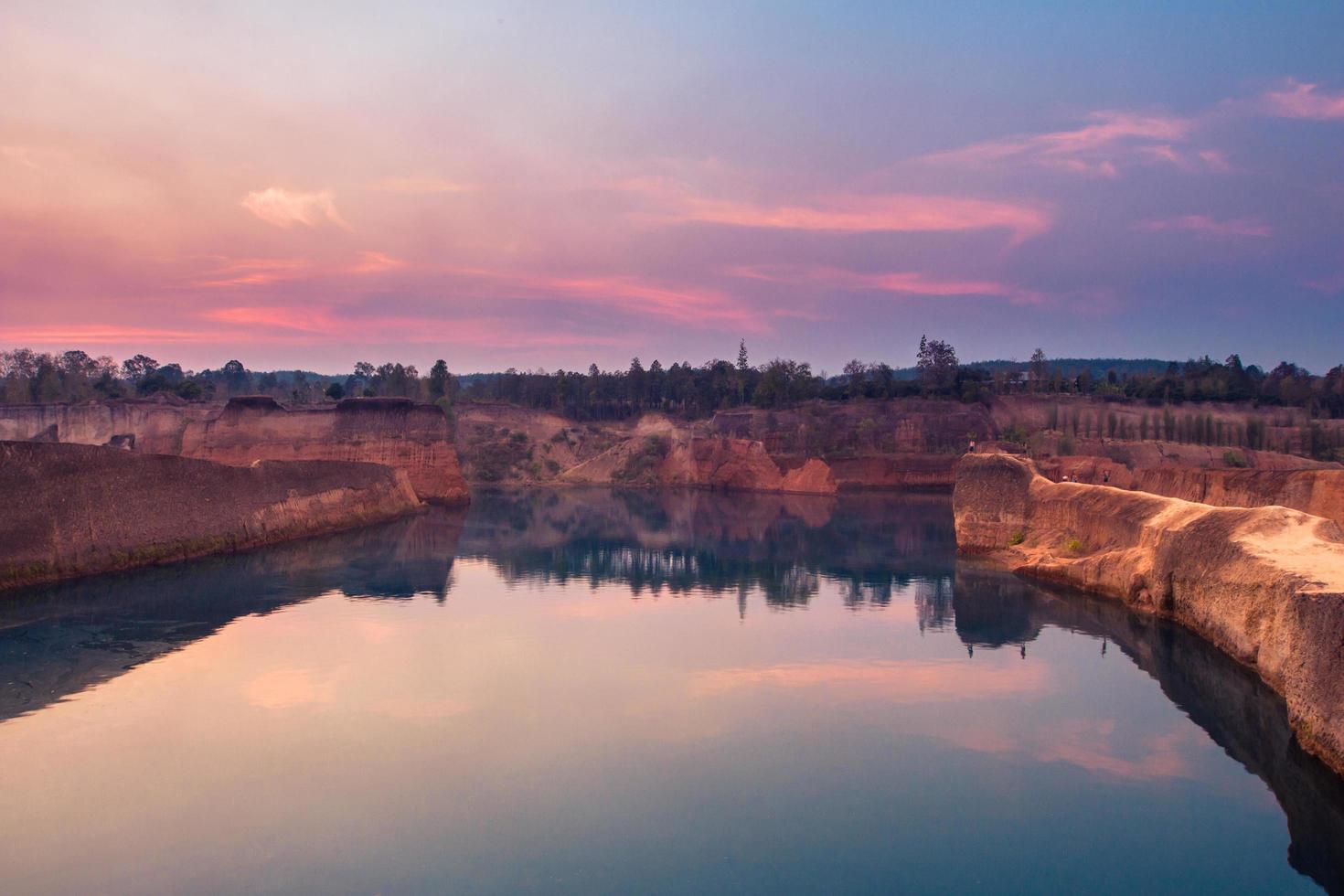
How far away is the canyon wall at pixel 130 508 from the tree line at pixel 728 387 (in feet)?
169

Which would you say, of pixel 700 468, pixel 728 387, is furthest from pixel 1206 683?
pixel 728 387

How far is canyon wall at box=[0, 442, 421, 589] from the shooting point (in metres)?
26.2

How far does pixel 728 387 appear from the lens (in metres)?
118

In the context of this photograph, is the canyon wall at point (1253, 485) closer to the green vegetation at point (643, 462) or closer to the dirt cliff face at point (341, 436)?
the dirt cliff face at point (341, 436)

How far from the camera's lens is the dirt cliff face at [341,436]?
61812 mm

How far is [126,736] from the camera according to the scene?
14.8 meters

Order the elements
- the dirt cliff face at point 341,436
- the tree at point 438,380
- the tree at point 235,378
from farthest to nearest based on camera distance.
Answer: the tree at point 235,378 → the tree at point 438,380 → the dirt cliff face at point 341,436

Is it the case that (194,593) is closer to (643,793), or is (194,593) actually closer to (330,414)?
(643,793)

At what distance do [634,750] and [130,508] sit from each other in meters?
24.1

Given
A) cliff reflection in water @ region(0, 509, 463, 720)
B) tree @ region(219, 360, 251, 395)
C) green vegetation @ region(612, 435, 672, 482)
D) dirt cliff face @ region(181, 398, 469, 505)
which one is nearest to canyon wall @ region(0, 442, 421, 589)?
cliff reflection in water @ region(0, 509, 463, 720)

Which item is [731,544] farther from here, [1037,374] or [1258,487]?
[1037,374]

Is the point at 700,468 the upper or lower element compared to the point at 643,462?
lower

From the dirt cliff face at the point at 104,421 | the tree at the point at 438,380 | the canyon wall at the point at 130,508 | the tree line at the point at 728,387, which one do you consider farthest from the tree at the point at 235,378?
the canyon wall at the point at 130,508

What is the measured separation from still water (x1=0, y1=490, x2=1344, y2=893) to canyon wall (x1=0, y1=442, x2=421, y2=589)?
1.48 metres
